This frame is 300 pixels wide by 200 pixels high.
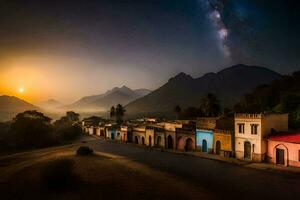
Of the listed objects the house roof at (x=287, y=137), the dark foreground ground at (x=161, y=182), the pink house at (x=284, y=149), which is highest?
the house roof at (x=287, y=137)

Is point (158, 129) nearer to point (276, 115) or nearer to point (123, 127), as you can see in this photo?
point (123, 127)

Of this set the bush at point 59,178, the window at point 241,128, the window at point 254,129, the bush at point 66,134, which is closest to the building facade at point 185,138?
the window at point 241,128

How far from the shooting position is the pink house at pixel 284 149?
96.7 ft

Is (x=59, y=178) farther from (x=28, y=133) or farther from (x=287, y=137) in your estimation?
(x=28, y=133)

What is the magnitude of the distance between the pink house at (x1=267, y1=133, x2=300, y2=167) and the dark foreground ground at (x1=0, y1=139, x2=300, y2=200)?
313 cm

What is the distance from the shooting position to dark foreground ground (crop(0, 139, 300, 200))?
22.8 m

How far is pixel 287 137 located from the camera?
31.1m

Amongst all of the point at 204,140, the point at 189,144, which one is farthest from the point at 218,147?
the point at 189,144

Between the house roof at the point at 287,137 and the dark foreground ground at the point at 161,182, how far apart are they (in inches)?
169

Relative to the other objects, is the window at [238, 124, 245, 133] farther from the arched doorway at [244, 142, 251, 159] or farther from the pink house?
the pink house

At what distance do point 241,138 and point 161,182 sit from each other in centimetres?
1398

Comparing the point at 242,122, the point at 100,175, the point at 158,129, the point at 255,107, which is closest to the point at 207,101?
the point at 255,107

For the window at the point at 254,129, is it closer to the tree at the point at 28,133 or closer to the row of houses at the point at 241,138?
the row of houses at the point at 241,138

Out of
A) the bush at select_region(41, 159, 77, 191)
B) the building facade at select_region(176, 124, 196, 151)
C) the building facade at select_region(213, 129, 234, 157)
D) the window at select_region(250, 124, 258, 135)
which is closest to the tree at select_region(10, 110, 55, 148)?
the building facade at select_region(176, 124, 196, 151)
